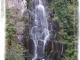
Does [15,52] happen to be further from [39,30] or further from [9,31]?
[39,30]

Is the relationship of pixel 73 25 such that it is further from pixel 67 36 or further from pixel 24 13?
pixel 24 13

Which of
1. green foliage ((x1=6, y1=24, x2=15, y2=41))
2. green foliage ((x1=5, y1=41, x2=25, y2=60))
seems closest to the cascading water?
green foliage ((x1=5, y1=41, x2=25, y2=60))

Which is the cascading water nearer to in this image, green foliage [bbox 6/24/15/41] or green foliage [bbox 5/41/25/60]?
green foliage [bbox 5/41/25/60]

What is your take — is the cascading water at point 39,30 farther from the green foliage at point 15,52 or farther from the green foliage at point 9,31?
the green foliage at point 9,31

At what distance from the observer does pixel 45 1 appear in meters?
11.8

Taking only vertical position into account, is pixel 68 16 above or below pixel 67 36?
above

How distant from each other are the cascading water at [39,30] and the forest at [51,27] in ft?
0.52

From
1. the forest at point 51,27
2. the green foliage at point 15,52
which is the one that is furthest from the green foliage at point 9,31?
the green foliage at point 15,52

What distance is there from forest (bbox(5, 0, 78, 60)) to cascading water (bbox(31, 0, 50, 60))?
0.16m

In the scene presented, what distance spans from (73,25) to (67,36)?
50 cm

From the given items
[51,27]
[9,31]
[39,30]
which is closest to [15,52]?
[9,31]

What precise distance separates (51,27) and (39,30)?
1.73 ft

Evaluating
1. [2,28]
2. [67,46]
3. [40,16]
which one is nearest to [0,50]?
[2,28]

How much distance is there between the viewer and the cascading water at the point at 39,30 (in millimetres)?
11133
